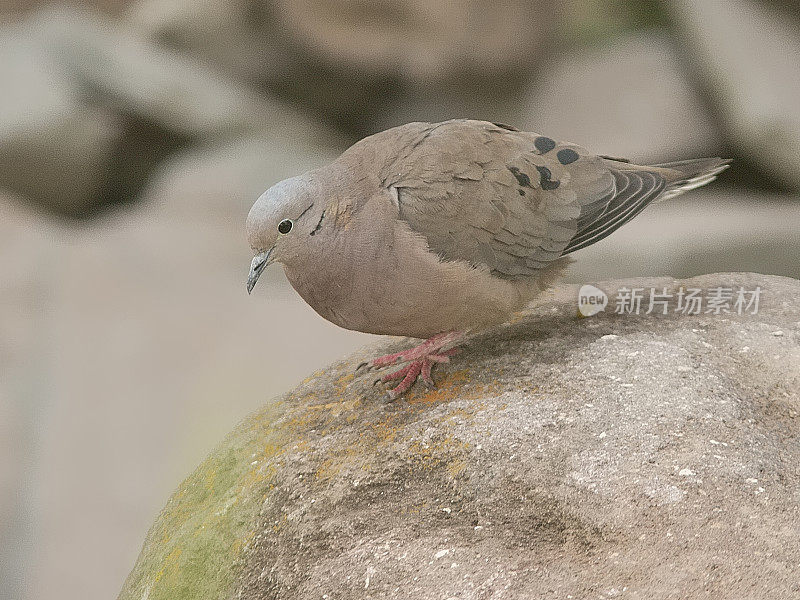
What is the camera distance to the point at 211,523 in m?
2.57

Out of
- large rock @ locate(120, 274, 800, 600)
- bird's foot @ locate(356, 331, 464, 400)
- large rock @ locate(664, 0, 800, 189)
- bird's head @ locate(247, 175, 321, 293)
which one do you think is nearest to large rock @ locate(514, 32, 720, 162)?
large rock @ locate(664, 0, 800, 189)

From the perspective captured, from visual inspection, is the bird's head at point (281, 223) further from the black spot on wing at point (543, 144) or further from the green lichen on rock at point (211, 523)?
the black spot on wing at point (543, 144)

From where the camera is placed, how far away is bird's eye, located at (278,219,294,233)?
2467 mm

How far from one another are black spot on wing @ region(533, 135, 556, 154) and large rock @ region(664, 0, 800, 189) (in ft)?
10.7

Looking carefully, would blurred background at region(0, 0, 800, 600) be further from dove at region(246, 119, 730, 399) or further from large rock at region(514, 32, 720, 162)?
dove at region(246, 119, 730, 399)

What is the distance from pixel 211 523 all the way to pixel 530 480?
0.93m

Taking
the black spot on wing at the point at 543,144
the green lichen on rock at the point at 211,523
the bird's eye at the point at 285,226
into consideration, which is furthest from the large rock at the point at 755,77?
the bird's eye at the point at 285,226

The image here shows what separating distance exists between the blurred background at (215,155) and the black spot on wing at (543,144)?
1616mm

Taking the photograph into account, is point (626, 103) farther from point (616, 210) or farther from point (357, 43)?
point (616, 210)

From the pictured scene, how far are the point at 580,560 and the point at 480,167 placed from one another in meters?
1.21

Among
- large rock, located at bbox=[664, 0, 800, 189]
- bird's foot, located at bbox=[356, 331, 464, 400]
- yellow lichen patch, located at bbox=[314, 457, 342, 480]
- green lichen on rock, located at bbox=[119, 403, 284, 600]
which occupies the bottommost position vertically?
green lichen on rock, located at bbox=[119, 403, 284, 600]

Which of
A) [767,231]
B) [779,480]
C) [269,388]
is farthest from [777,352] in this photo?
[767,231]

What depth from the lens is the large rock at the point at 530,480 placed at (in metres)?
2.13

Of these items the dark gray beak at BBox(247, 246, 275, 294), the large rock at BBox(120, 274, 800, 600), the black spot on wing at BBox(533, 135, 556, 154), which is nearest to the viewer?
the large rock at BBox(120, 274, 800, 600)
